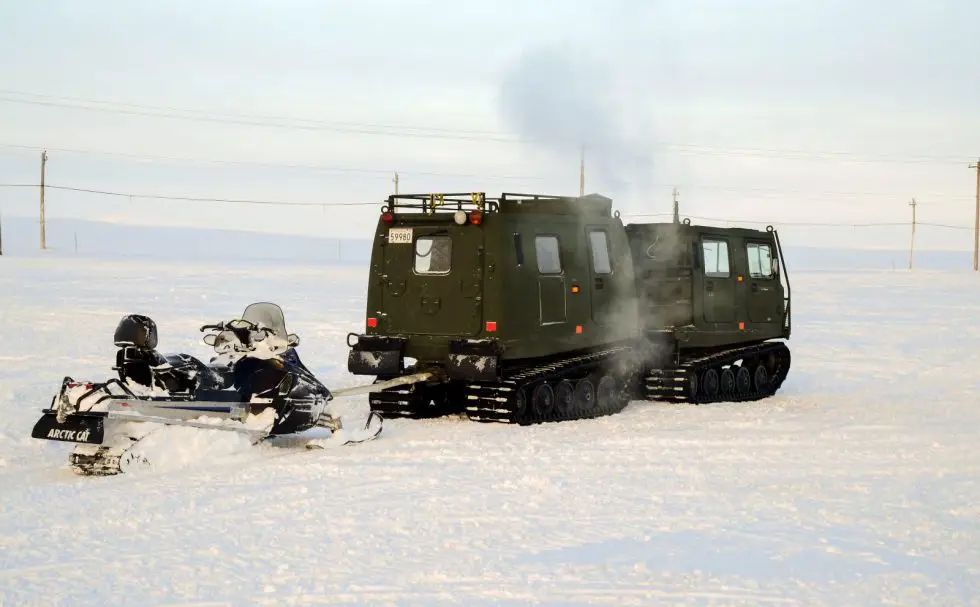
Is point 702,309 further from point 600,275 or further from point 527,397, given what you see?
point 527,397

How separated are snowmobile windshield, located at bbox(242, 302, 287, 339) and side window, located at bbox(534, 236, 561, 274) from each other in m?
4.01

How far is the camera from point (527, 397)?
16.2 metres

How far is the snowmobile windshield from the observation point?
1411cm

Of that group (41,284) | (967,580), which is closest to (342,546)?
(967,580)

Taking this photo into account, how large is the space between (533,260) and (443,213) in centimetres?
138

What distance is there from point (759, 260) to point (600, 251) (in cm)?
426

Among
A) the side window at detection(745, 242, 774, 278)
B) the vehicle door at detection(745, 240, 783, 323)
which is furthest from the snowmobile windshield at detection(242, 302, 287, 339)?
the side window at detection(745, 242, 774, 278)

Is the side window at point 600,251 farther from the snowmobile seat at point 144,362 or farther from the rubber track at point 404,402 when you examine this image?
the snowmobile seat at point 144,362

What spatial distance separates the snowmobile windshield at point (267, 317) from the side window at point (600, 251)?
522 centimetres

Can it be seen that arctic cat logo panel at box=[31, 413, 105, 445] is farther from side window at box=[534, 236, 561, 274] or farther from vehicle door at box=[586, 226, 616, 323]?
vehicle door at box=[586, 226, 616, 323]

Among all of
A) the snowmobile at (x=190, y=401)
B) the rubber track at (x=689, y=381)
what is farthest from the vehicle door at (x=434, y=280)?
the rubber track at (x=689, y=381)

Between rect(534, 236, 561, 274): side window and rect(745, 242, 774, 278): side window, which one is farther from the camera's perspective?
rect(745, 242, 774, 278): side window

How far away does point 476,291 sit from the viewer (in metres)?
16.1

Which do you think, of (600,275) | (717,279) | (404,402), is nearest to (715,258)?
(717,279)
